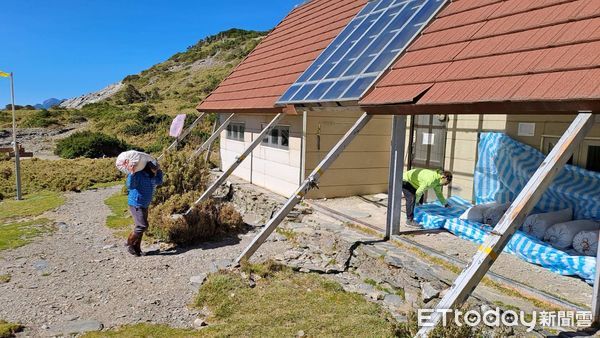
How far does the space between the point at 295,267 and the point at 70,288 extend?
3.41m

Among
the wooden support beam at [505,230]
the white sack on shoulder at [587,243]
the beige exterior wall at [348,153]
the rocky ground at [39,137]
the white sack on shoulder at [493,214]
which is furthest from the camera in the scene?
the rocky ground at [39,137]

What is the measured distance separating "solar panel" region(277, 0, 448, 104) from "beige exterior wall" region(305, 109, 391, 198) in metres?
0.90

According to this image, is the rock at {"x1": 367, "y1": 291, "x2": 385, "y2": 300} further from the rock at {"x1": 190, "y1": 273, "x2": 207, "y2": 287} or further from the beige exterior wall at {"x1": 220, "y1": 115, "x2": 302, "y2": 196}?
the beige exterior wall at {"x1": 220, "y1": 115, "x2": 302, "y2": 196}

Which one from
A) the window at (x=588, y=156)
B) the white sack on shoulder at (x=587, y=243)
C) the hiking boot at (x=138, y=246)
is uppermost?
the window at (x=588, y=156)

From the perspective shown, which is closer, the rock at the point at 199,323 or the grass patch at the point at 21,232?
the rock at the point at 199,323

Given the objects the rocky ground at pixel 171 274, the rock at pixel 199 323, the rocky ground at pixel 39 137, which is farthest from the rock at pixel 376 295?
the rocky ground at pixel 39 137

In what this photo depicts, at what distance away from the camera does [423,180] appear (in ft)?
24.2

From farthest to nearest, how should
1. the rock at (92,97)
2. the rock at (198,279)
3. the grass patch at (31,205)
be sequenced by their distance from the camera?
the rock at (92,97)
the grass patch at (31,205)
the rock at (198,279)

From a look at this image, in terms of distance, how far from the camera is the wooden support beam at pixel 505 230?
11.8ft

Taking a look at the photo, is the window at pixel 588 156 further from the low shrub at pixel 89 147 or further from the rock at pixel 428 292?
the low shrub at pixel 89 147

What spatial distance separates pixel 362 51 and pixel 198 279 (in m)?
5.46

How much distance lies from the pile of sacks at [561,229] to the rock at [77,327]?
19.9 ft

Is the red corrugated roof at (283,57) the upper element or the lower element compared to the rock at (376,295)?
upper

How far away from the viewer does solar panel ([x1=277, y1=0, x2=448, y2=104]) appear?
7547mm
